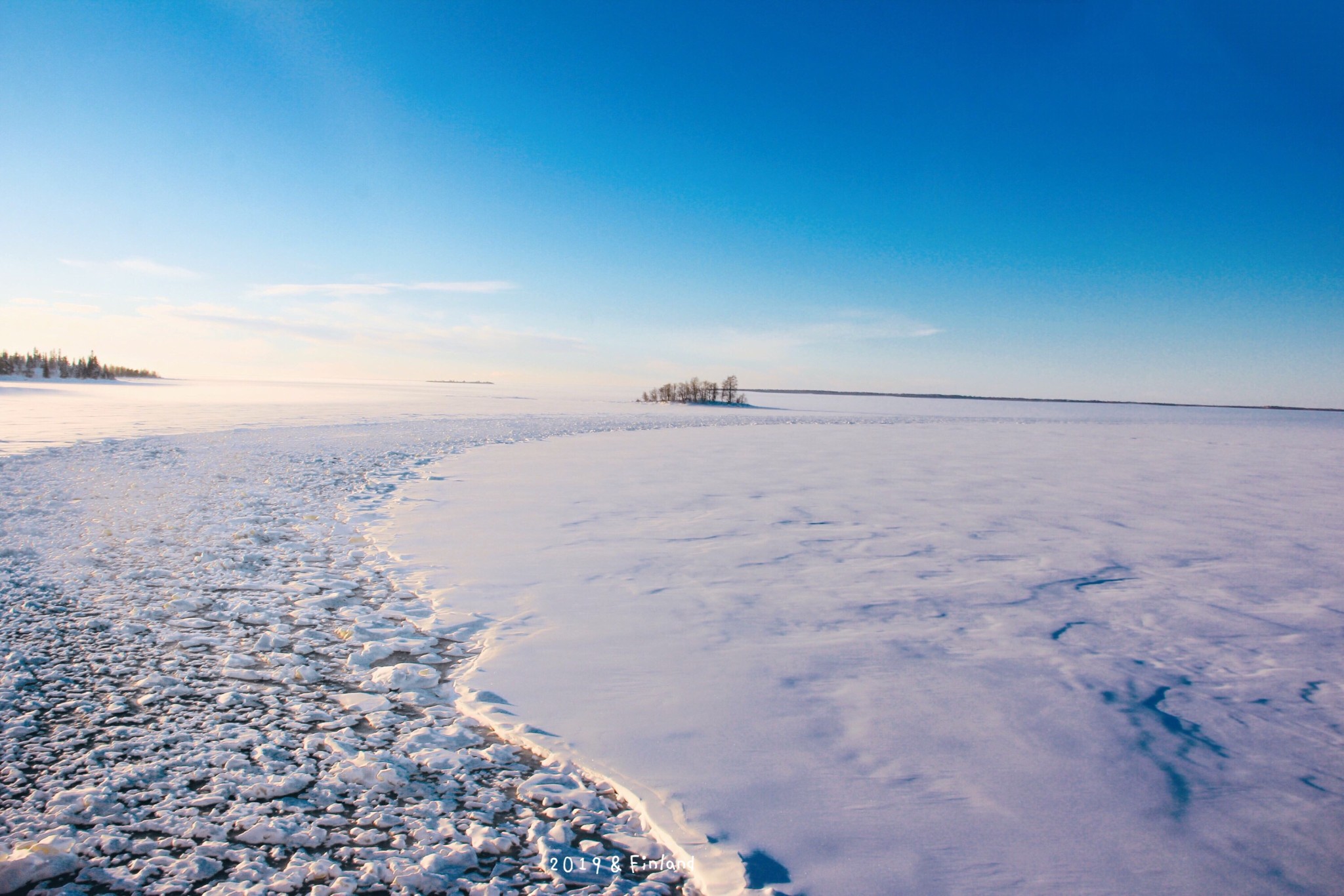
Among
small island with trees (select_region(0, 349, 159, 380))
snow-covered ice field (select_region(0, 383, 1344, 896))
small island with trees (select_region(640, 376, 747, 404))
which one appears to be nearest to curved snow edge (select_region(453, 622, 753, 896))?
snow-covered ice field (select_region(0, 383, 1344, 896))

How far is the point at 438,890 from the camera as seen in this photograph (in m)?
1.98

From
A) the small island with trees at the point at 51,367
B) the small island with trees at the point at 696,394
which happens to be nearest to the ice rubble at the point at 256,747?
the small island with trees at the point at 696,394

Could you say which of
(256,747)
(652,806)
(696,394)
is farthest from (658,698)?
(696,394)

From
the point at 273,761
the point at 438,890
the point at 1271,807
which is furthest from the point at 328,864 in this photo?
the point at 1271,807

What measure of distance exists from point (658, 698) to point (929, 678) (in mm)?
1553

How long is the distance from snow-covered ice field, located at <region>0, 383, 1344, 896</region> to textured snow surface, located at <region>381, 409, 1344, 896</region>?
2 centimetres

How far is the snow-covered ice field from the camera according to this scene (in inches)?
84.7

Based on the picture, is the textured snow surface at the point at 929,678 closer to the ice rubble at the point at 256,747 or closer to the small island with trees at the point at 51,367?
the ice rubble at the point at 256,747

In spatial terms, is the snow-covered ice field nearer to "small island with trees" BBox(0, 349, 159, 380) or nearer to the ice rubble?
the ice rubble

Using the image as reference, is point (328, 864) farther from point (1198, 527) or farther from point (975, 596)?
point (1198, 527)

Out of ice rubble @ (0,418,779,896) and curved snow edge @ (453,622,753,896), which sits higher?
ice rubble @ (0,418,779,896)

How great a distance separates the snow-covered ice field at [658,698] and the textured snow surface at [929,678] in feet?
0.07

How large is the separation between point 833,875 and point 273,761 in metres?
2.24

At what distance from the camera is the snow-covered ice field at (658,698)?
7.06 feet
